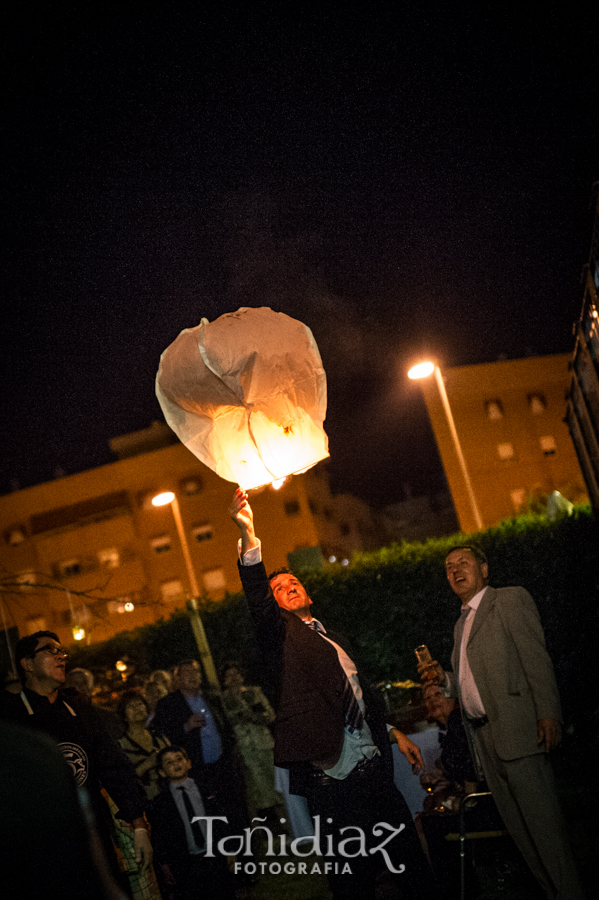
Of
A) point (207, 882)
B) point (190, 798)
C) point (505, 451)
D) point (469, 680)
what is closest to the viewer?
point (469, 680)

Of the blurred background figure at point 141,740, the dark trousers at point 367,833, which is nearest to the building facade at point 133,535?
the blurred background figure at point 141,740

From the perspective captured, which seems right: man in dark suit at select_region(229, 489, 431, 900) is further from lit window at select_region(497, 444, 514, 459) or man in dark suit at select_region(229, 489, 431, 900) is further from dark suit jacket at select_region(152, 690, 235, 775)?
lit window at select_region(497, 444, 514, 459)

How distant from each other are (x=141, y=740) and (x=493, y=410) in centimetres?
3061

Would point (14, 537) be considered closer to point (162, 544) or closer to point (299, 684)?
point (162, 544)

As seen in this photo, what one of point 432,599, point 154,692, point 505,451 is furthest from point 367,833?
point 505,451

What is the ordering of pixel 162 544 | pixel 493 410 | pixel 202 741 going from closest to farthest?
pixel 202 741
pixel 493 410
pixel 162 544

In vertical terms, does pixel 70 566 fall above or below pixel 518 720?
above

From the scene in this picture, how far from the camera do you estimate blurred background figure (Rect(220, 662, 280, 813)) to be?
6.06 meters

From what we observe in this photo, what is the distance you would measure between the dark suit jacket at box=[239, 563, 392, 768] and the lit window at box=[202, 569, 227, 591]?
34197 millimetres

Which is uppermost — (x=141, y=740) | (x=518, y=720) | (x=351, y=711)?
(x=351, y=711)

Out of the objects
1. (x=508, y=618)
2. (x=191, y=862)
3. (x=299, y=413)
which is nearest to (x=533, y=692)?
(x=508, y=618)

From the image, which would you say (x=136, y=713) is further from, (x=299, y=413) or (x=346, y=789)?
(x=299, y=413)

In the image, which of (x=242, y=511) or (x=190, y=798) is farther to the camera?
(x=190, y=798)

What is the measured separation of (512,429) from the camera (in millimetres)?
34281
